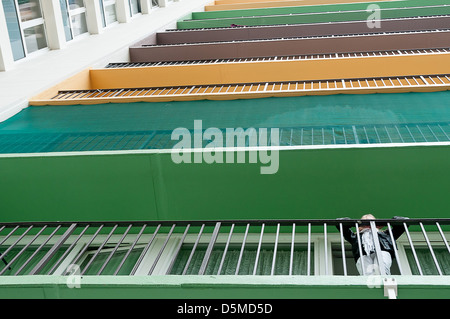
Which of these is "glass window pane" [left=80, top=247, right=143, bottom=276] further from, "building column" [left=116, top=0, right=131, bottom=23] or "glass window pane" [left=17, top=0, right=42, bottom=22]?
"building column" [left=116, top=0, right=131, bottom=23]

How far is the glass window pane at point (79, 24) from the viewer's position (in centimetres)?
1197

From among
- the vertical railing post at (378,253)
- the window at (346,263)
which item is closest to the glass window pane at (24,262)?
the window at (346,263)

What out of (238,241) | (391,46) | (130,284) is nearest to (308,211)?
(238,241)

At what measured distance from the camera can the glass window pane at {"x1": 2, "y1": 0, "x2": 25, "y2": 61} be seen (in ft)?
30.6

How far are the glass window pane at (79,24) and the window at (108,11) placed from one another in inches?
32.5

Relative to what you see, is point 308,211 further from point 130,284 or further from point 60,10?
point 60,10

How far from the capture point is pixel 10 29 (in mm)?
9422

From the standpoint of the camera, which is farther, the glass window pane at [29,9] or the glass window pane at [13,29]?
the glass window pane at [29,9]

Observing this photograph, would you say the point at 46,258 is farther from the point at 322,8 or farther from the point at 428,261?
the point at 322,8

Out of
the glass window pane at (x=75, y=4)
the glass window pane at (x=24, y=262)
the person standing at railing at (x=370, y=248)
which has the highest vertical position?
the glass window pane at (x=75, y=4)

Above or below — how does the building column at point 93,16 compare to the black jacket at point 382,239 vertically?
above

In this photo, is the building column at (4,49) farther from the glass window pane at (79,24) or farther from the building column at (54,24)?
the glass window pane at (79,24)

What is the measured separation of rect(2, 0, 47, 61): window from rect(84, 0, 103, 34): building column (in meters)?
1.88

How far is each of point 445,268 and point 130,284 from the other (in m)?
2.67
